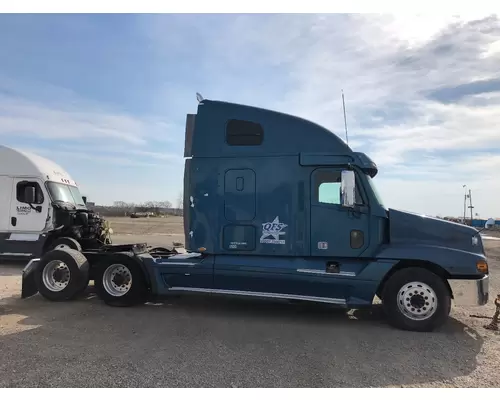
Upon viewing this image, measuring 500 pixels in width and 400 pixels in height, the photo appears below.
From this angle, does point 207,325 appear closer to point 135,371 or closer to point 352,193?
point 135,371

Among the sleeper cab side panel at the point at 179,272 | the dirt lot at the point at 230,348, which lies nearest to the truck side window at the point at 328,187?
the dirt lot at the point at 230,348

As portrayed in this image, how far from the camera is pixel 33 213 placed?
11.9 meters

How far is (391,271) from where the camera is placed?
6.39 m

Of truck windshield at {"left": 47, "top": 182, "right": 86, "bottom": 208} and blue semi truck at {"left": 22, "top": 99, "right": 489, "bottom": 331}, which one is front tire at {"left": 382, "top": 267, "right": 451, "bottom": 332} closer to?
blue semi truck at {"left": 22, "top": 99, "right": 489, "bottom": 331}

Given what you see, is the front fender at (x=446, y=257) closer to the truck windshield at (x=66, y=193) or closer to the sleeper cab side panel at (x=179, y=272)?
the sleeper cab side panel at (x=179, y=272)

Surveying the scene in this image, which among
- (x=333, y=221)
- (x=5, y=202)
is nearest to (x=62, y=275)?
(x=333, y=221)

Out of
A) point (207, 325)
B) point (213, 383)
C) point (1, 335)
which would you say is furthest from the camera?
point (207, 325)

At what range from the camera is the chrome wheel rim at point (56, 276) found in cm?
779

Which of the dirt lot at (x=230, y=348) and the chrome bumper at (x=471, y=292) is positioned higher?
the chrome bumper at (x=471, y=292)

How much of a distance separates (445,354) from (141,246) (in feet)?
18.1

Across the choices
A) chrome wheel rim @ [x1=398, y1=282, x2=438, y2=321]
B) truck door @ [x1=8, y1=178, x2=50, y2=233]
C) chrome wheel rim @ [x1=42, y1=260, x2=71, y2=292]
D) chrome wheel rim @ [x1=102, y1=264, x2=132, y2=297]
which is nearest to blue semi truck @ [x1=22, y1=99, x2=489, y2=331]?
chrome wheel rim @ [x1=398, y1=282, x2=438, y2=321]

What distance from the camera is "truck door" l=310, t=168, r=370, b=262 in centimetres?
649

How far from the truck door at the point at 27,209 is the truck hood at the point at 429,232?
9808 mm

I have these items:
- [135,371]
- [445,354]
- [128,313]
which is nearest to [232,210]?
[128,313]
